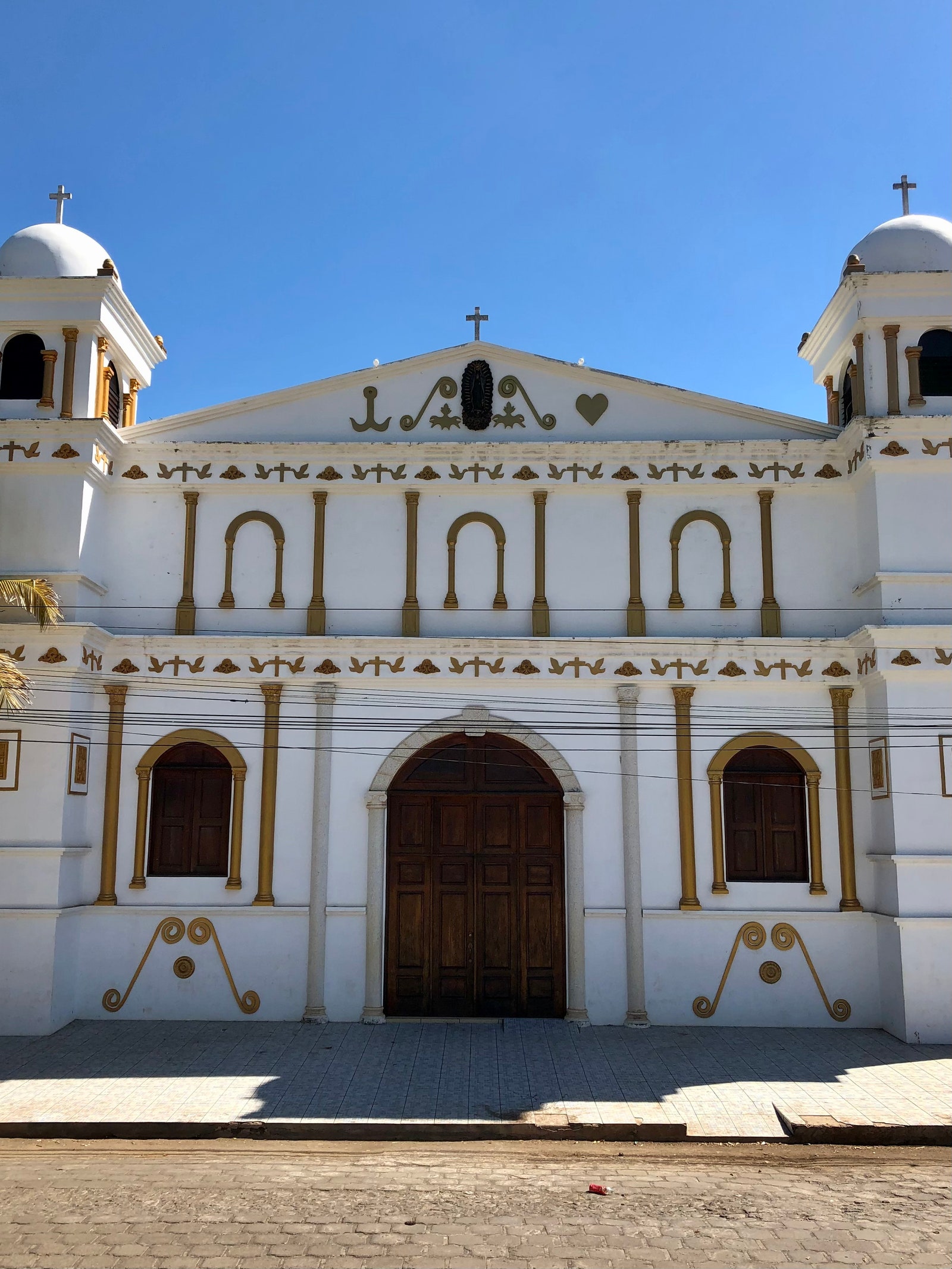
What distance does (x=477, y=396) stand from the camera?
14812 millimetres

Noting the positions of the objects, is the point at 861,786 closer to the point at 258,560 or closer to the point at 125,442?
the point at 258,560

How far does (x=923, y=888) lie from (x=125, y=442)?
36.6 ft

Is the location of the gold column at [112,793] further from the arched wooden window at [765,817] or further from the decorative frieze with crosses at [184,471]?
the arched wooden window at [765,817]

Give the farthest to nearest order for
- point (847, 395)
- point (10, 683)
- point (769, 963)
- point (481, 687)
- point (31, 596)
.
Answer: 1. point (847, 395)
2. point (481, 687)
3. point (769, 963)
4. point (31, 596)
5. point (10, 683)

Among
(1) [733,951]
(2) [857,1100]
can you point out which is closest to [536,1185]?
(2) [857,1100]

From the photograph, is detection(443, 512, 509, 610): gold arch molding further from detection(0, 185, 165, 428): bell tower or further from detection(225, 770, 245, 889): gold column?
detection(0, 185, 165, 428): bell tower

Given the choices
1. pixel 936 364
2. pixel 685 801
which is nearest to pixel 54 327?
pixel 685 801

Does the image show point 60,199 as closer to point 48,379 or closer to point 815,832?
point 48,379

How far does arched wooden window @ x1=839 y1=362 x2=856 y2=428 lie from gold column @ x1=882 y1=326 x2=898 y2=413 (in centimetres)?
60

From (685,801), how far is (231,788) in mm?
5571

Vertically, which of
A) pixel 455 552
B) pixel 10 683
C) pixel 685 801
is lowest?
pixel 685 801

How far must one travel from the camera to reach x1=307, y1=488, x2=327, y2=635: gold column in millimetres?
14492

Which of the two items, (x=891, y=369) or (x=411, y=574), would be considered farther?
(x=411, y=574)

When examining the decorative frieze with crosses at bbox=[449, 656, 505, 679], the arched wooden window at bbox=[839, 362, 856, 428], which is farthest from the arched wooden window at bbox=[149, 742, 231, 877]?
the arched wooden window at bbox=[839, 362, 856, 428]
